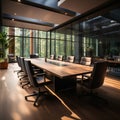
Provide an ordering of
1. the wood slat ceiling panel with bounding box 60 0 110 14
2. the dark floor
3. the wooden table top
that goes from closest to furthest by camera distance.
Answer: the dark floor, the wooden table top, the wood slat ceiling panel with bounding box 60 0 110 14

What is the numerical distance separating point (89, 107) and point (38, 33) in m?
10.2

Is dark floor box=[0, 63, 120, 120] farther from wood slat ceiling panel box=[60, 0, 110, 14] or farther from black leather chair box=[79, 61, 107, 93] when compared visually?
wood slat ceiling panel box=[60, 0, 110, 14]

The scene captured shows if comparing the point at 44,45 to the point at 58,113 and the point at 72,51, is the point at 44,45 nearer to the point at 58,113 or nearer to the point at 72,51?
the point at 72,51

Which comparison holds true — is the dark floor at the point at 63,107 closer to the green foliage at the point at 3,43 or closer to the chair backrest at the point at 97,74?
the chair backrest at the point at 97,74

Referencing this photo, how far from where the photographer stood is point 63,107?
2.62 m

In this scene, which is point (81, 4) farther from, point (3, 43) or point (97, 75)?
point (3, 43)

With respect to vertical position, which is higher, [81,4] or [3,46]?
[81,4]

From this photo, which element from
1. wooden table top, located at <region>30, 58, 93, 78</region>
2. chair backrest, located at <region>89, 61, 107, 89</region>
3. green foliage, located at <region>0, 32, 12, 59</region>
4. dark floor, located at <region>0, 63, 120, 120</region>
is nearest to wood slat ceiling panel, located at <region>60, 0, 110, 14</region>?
wooden table top, located at <region>30, 58, 93, 78</region>

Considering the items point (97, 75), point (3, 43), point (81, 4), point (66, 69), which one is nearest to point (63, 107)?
point (66, 69)

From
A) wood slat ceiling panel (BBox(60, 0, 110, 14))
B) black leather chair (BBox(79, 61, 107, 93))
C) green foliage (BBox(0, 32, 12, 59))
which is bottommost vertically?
black leather chair (BBox(79, 61, 107, 93))

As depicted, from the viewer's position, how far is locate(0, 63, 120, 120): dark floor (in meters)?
2.25

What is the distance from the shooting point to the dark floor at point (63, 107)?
225 cm

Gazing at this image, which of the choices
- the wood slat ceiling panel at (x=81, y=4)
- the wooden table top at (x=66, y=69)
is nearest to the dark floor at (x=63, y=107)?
the wooden table top at (x=66, y=69)

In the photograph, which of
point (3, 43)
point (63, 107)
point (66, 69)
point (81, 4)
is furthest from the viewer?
point (3, 43)
